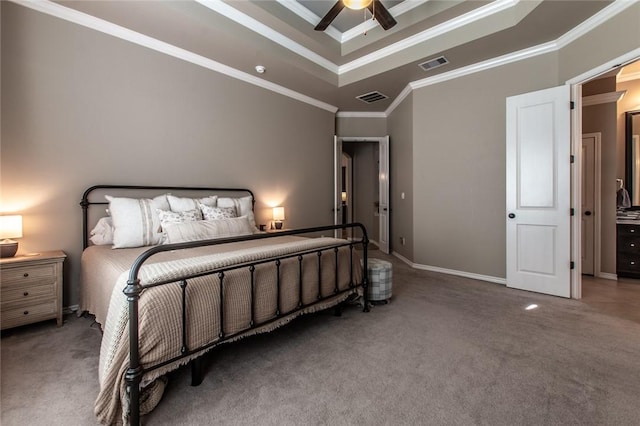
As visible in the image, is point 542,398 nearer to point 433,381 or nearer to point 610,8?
point 433,381

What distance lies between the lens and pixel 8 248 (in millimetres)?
2311

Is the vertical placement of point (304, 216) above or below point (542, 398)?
above

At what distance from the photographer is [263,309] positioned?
198 cm

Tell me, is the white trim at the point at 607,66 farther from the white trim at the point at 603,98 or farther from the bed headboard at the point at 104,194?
the bed headboard at the point at 104,194

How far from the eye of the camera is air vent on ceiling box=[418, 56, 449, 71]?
3.70 metres

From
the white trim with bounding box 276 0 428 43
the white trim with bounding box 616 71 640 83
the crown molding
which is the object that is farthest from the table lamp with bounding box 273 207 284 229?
the white trim with bounding box 616 71 640 83

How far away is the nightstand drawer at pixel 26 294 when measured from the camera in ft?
7.30

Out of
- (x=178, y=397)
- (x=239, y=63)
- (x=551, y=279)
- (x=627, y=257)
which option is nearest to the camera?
(x=178, y=397)

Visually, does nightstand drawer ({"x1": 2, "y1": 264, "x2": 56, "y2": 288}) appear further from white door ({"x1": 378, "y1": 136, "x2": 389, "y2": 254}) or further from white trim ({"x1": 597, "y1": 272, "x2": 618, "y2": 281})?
white trim ({"x1": 597, "y1": 272, "x2": 618, "y2": 281})

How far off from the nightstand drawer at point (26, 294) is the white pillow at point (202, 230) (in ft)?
3.11

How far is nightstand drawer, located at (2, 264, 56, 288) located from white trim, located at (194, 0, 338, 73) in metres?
2.80

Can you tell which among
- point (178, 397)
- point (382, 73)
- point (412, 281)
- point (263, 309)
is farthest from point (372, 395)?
point (382, 73)

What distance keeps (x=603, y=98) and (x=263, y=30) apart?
474 cm

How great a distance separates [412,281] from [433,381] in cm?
220
